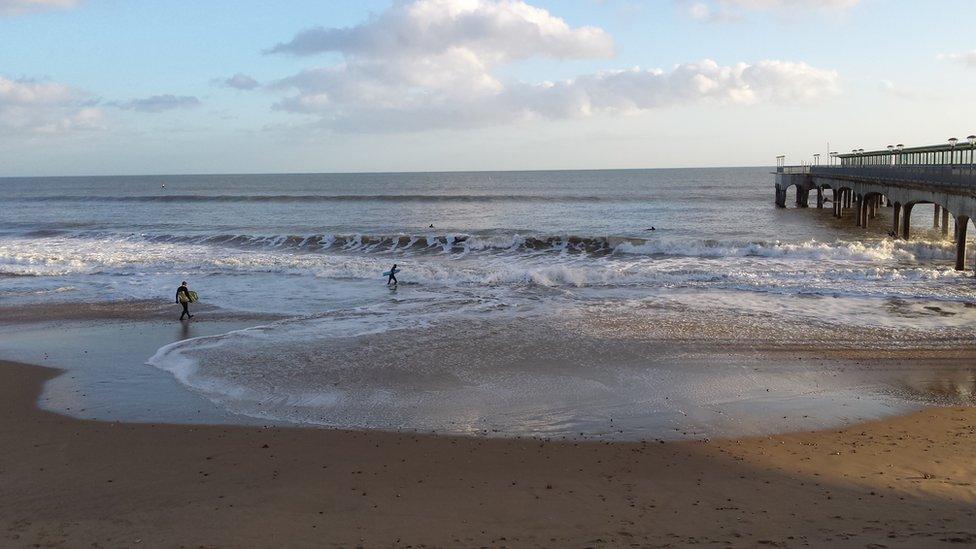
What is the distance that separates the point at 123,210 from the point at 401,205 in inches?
1035

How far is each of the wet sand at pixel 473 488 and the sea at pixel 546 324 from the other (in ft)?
2.96

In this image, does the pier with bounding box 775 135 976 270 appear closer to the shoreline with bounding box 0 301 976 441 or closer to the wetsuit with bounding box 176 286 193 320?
the shoreline with bounding box 0 301 976 441

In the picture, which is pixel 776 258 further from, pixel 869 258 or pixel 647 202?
pixel 647 202

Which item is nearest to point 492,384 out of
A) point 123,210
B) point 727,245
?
point 727,245

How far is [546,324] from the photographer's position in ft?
58.7

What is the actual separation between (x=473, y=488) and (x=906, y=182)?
3162 centimetres

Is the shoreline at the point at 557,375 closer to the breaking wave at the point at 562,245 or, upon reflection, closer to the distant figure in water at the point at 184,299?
the distant figure in water at the point at 184,299

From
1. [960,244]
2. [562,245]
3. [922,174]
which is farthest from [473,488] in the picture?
[922,174]

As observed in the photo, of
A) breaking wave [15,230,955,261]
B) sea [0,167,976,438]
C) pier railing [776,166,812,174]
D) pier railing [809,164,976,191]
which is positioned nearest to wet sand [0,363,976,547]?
sea [0,167,976,438]

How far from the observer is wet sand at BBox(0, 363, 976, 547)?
7156 mm

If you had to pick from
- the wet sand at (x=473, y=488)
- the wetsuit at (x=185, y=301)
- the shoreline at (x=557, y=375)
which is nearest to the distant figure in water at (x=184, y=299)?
the wetsuit at (x=185, y=301)

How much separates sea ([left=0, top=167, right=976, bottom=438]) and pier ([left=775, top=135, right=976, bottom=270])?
6.41ft

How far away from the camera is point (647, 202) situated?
7150 centimetres

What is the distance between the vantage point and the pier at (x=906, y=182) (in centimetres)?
2561
